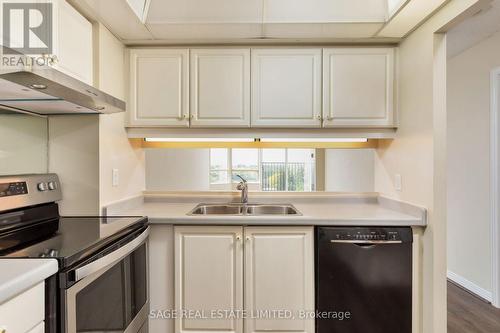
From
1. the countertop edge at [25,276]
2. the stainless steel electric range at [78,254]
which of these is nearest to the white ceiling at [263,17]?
the stainless steel electric range at [78,254]

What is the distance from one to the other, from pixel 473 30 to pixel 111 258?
3.03 m

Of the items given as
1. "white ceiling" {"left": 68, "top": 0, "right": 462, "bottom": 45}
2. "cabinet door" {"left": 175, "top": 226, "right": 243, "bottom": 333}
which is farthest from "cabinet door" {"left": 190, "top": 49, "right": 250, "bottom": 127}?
A: "cabinet door" {"left": 175, "top": 226, "right": 243, "bottom": 333}

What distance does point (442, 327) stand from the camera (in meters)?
1.59

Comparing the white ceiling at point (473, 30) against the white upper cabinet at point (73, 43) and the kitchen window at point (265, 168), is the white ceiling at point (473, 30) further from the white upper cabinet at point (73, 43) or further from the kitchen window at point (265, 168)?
the white upper cabinet at point (73, 43)

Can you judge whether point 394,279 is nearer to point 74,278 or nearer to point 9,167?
point 74,278

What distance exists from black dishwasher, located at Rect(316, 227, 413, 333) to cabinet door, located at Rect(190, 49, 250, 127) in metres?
1.04

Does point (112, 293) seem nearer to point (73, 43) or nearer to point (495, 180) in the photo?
point (73, 43)

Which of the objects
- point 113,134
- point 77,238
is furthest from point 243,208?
point 77,238

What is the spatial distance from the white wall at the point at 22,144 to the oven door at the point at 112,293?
740mm

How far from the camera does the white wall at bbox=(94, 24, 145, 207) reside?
1.62 meters

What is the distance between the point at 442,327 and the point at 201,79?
221 cm

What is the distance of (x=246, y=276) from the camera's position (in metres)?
1.67

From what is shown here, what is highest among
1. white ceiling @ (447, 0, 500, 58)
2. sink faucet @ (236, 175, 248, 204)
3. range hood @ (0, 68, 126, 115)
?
white ceiling @ (447, 0, 500, 58)

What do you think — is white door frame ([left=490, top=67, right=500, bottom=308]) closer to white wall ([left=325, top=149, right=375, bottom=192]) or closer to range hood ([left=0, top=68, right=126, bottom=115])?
white wall ([left=325, top=149, right=375, bottom=192])
